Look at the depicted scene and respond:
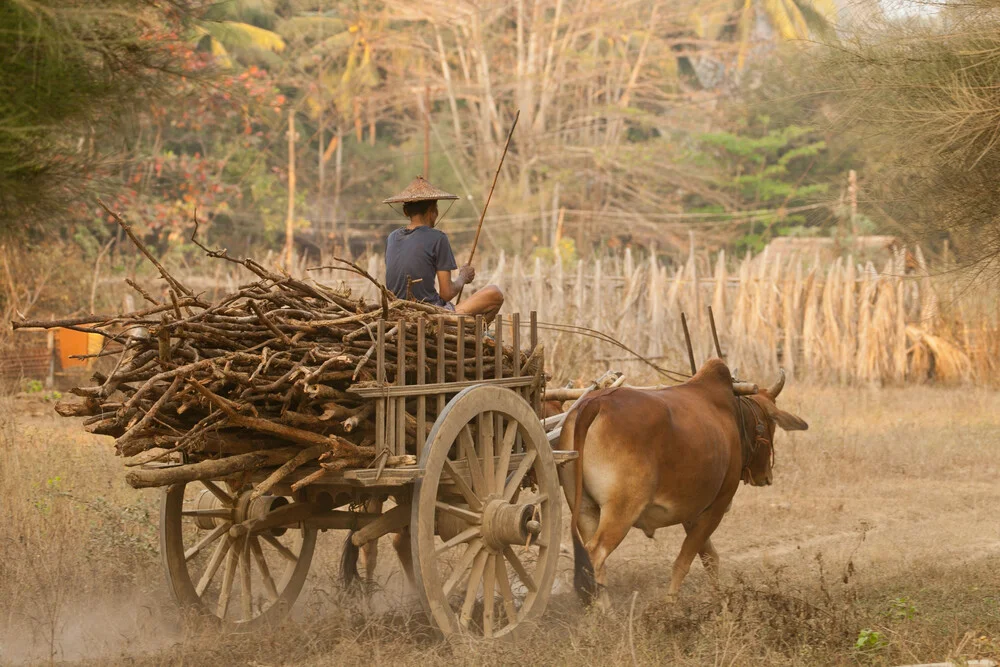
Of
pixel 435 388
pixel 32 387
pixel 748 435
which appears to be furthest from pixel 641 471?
pixel 32 387

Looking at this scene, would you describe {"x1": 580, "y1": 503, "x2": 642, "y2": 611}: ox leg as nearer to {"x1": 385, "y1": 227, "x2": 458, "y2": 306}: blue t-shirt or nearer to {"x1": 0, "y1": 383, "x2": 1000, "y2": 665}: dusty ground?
{"x1": 0, "y1": 383, "x2": 1000, "y2": 665}: dusty ground

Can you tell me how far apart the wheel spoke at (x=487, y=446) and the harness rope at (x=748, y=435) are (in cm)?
209

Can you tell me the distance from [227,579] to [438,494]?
1.15 meters

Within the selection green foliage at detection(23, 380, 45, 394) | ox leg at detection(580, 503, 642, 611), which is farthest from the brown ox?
green foliage at detection(23, 380, 45, 394)

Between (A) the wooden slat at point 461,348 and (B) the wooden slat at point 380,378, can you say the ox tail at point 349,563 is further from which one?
(B) the wooden slat at point 380,378

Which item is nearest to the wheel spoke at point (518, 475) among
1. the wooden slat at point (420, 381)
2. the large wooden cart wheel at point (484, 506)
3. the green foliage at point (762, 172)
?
the large wooden cart wheel at point (484, 506)

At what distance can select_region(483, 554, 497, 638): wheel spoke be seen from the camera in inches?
194

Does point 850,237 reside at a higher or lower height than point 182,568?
higher

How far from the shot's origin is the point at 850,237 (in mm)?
23141

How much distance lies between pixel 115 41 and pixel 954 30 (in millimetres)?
4336

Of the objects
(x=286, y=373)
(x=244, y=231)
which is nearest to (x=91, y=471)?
(x=286, y=373)

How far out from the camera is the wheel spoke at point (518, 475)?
5199mm

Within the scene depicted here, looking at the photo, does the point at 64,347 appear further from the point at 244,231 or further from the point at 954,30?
the point at 244,231

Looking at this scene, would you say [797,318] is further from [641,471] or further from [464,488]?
[464,488]
